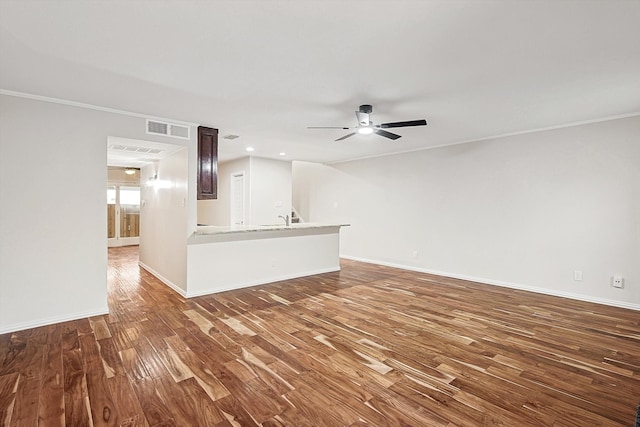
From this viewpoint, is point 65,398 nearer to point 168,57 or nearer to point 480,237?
point 168,57

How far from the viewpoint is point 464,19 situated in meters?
1.90

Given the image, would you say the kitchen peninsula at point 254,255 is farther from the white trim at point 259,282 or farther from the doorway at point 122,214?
the doorway at point 122,214

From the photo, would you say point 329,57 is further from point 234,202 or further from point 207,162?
point 234,202

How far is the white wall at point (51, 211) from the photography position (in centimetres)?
308

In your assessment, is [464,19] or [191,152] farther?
[191,152]

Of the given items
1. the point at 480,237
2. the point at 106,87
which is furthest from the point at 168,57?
the point at 480,237

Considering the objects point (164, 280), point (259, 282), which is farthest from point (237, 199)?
point (259, 282)

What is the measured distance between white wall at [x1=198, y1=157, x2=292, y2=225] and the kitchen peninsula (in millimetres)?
2067

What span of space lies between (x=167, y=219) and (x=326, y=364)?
3.58 metres

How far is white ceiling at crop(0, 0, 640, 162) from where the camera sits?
6.00ft

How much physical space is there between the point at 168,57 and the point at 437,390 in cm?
314

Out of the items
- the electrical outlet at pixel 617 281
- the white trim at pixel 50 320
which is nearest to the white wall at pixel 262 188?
the white trim at pixel 50 320

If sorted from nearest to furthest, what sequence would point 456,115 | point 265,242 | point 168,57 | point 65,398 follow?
point 65,398 < point 168,57 < point 456,115 < point 265,242

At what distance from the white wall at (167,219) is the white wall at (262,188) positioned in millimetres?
2111
